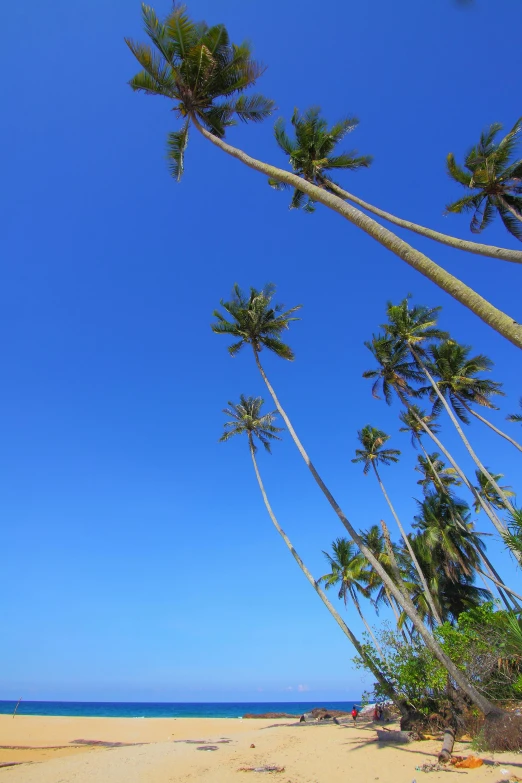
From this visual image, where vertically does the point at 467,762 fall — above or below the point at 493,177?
below

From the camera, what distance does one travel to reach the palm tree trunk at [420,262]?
523 centimetres

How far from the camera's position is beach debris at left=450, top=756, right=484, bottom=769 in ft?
30.2

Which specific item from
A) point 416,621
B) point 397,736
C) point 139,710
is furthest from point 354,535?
point 139,710

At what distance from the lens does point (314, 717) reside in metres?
30.9

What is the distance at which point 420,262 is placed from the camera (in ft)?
21.3

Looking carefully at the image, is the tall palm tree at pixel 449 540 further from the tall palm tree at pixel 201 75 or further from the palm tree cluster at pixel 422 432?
the tall palm tree at pixel 201 75

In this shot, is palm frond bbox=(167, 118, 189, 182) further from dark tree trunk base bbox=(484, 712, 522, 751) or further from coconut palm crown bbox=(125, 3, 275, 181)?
dark tree trunk base bbox=(484, 712, 522, 751)

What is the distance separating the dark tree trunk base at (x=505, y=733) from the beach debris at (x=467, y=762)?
118 cm

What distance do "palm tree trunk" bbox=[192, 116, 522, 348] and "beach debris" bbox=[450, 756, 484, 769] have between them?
32.8 ft

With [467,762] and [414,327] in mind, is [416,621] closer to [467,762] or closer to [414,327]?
[467,762]

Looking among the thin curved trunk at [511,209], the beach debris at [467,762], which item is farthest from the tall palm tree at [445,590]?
the thin curved trunk at [511,209]

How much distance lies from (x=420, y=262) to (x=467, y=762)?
1106 cm

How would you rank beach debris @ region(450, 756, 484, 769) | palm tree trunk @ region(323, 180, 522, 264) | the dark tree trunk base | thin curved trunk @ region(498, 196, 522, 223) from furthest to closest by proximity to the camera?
thin curved trunk @ region(498, 196, 522, 223) → the dark tree trunk base → beach debris @ region(450, 756, 484, 769) → palm tree trunk @ region(323, 180, 522, 264)

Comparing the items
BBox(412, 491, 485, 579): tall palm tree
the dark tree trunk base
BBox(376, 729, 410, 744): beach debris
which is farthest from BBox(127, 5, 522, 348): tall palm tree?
BBox(412, 491, 485, 579): tall palm tree
